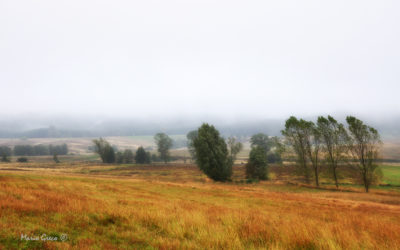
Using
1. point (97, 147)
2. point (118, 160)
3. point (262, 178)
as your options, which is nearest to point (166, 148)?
point (118, 160)

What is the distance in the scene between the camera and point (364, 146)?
154ft

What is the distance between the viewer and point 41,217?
809 centimetres

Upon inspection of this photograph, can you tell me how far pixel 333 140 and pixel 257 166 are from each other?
24860 millimetres

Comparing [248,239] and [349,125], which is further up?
[349,125]

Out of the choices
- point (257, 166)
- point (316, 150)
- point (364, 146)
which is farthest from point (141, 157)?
point (364, 146)

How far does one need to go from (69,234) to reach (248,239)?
239 inches

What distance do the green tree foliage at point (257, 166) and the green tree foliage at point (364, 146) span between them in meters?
26.7

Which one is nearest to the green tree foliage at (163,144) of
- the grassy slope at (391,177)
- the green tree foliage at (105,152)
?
the green tree foliage at (105,152)

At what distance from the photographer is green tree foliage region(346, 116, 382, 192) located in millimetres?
46094

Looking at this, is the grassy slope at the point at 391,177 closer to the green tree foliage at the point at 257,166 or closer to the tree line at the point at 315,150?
the tree line at the point at 315,150

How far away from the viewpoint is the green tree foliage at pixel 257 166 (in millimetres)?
69750

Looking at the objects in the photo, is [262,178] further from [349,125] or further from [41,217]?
[41,217]

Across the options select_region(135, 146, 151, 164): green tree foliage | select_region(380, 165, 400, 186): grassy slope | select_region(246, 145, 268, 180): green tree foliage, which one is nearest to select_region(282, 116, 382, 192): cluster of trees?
select_region(246, 145, 268, 180): green tree foliage

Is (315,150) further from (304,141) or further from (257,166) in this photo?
(257,166)
